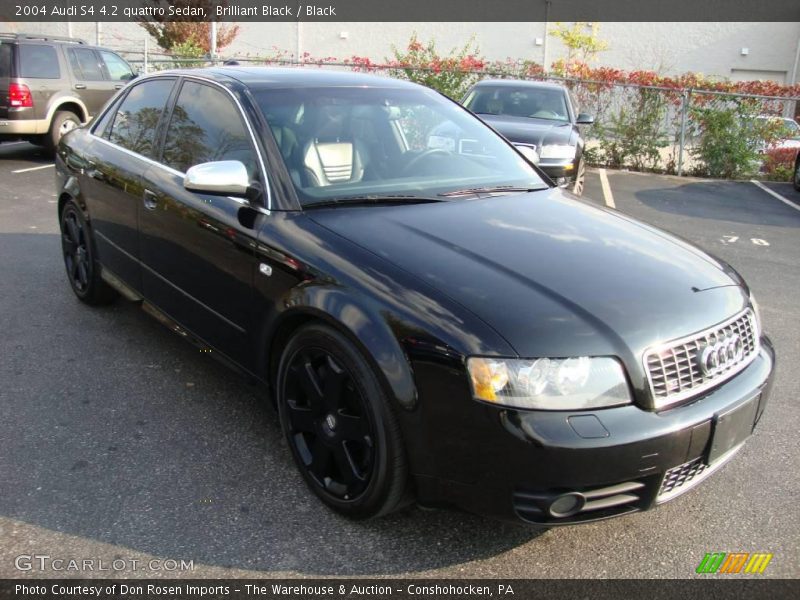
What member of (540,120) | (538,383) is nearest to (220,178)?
(538,383)

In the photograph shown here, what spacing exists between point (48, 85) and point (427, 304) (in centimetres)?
1095

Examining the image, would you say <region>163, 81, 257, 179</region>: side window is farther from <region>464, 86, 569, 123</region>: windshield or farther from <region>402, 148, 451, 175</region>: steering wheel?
<region>464, 86, 569, 123</region>: windshield

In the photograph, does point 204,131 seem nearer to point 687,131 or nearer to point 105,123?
point 105,123

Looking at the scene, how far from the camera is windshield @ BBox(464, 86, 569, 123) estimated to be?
32.4 ft

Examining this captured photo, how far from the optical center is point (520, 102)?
1005cm

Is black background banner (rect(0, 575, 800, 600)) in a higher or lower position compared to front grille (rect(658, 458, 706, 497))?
lower

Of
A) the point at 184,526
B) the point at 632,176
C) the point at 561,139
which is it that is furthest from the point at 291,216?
the point at 632,176

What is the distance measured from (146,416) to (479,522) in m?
1.73

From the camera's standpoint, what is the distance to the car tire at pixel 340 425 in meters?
2.52

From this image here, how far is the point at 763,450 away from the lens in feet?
11.3

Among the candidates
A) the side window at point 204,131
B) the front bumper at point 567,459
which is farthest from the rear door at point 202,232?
the front bumper at point 567,459

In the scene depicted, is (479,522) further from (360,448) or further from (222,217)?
(222,217)

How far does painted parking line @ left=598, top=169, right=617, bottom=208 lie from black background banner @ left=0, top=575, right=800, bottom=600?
8017 mm

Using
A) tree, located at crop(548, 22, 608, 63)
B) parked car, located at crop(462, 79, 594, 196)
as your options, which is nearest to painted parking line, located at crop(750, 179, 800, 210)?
parked car, located at crop(462, 79, 594, 196)
